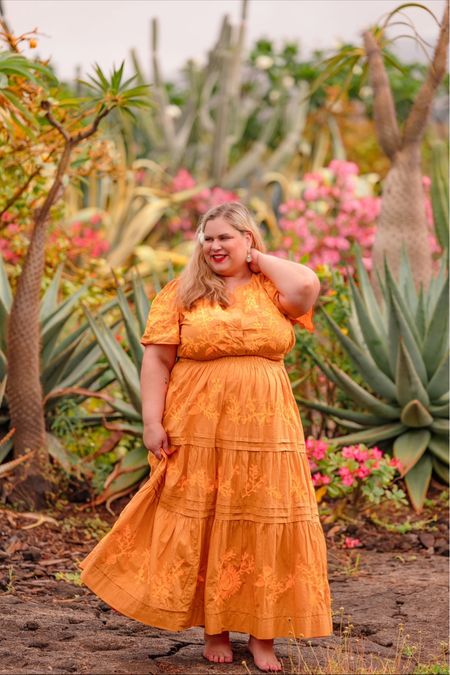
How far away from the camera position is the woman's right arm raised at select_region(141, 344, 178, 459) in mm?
3795

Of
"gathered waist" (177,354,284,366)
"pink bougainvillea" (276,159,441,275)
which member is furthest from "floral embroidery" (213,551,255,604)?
"pink bougainvillea" (276,159,441,275)

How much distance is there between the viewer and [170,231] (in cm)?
1550

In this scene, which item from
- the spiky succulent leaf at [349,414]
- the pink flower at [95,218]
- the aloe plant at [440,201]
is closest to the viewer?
the spiky succulent leaf at [349,414]

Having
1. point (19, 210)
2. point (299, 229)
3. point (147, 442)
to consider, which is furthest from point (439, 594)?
point (299, 229)

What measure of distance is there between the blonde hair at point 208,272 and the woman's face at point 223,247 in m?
0.02

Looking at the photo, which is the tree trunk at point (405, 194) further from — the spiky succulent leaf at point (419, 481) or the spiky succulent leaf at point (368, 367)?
the spiky succulent leaf at point (419, 481)

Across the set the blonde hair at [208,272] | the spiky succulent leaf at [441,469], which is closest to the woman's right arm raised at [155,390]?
the blonde hair at [208,272]

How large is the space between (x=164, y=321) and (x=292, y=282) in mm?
510

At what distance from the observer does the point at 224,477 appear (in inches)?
145

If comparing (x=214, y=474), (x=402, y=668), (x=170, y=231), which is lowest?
(x=402, y=668)

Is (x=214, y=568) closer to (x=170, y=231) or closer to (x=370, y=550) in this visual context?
(x=370, y=550)

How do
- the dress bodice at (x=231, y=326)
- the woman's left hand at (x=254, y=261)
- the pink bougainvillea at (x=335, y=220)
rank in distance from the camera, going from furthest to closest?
the pink bougainvillea at (x=335, y=220) < the woman's left hand at (x=254, y=261) < the dress bodice at (x=231, y=326)

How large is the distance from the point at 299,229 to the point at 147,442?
771 cm

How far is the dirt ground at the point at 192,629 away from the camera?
3.67 m
